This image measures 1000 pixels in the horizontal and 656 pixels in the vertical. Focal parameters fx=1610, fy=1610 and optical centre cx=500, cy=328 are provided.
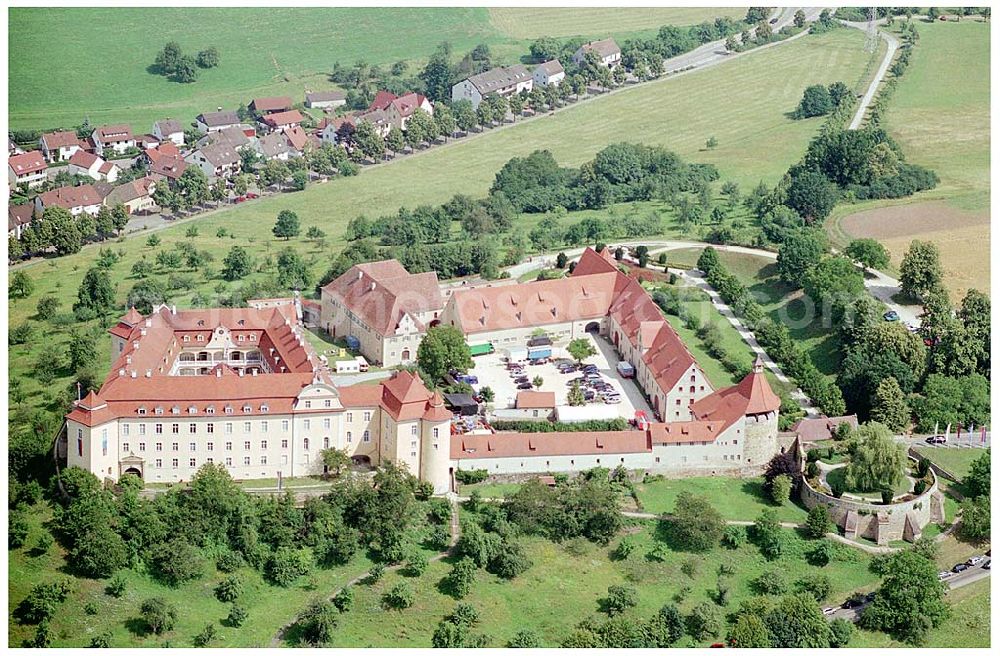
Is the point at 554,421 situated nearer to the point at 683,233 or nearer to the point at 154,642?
the point at 154,642

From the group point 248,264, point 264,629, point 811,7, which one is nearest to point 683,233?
point 248,264

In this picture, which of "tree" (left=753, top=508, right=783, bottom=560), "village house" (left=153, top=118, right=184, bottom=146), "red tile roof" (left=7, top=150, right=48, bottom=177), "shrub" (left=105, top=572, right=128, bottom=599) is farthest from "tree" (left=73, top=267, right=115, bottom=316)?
"tree" (left=753, top=508, right=783, bottom=560)

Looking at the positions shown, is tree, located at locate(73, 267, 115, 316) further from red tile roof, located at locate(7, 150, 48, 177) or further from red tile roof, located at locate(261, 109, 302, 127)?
red tile roof, located at locate(261, 109, 302, 127)

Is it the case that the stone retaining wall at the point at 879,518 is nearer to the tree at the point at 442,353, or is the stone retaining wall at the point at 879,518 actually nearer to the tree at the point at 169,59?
the tree at the point at 442,353

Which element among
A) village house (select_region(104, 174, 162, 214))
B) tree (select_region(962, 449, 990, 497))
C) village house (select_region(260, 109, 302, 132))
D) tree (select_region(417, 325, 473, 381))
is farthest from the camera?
village house (select_region(260, 109, 302, 132))

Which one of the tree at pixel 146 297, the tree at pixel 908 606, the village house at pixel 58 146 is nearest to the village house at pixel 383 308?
the tree at pixel 146 297

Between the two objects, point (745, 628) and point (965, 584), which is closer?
point (745, 628)

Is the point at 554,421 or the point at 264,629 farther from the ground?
the point at 554,421
